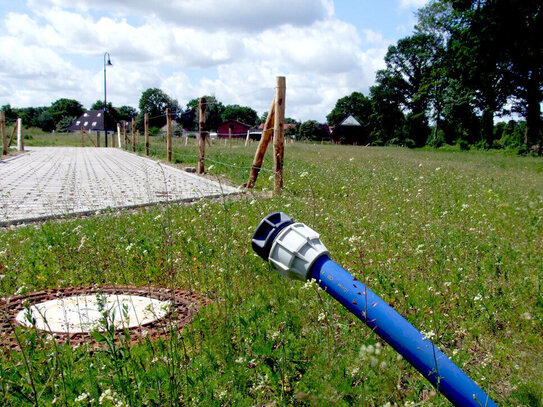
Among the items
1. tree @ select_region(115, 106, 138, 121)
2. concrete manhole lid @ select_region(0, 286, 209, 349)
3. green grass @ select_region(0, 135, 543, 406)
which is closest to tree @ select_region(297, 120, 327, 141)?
tree @ select_region(115, 106, 138, 121)

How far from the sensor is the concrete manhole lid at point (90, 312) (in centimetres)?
286

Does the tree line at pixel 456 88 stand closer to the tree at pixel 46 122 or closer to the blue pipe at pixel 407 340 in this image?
the tree at pixel 46 122

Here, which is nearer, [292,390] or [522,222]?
→ [292,390]

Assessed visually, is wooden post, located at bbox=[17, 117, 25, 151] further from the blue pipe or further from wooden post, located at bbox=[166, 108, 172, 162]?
the blue pipe

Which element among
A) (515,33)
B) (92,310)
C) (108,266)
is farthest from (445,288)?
(515,33)

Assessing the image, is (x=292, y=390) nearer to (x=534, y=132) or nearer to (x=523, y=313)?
(x=523, y=313)

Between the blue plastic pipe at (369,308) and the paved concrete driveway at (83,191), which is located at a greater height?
the blue plastic pipe at (369,308)

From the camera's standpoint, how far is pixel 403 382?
8.54 feet

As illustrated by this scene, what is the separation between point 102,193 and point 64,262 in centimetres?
579

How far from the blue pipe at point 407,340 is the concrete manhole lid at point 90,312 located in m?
1.33

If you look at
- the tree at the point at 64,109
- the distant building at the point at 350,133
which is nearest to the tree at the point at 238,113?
the tree at the point at 64,109

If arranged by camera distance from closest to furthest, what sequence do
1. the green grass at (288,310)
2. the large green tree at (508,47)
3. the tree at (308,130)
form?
1. the green grass at (288,310)
2. the large green tree at (508,47)
3. the tree at (308,130)

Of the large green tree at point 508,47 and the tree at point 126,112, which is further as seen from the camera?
the tree at point 126,112

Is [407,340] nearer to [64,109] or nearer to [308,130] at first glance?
[308,130]
